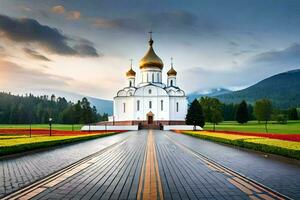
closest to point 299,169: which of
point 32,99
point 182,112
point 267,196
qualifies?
point 267,196

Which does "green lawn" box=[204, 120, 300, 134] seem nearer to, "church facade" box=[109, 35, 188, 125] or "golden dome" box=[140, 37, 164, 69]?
"church facade" box=[109, 35, 188, 125]

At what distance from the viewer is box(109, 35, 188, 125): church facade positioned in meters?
76.9

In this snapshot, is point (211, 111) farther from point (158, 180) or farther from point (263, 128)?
point (158, 180)

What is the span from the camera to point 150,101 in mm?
77750

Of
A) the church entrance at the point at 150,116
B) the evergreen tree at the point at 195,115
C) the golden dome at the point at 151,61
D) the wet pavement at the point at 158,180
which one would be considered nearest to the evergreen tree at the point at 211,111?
the evergreen tree at the point at 195,115

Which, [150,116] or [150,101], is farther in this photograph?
[150,101]

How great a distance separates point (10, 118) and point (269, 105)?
81.8 metres

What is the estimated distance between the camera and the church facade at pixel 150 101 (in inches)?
3027

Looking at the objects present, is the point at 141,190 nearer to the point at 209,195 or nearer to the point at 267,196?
the point at 209,195

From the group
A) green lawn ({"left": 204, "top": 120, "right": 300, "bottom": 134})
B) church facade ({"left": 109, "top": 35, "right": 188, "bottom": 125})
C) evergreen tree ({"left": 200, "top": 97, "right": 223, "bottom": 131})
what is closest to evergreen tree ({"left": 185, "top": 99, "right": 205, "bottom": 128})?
green lawn ({"left": 204, "top": 120, "right": 300, "bottom": 134})

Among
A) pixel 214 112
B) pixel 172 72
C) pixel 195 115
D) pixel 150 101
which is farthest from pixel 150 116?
pixel 195 115

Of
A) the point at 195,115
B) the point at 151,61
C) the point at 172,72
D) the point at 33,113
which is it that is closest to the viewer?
the point at 195,115

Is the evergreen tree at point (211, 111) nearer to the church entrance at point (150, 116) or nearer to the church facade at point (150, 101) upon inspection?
the church facade at point (150, 101)

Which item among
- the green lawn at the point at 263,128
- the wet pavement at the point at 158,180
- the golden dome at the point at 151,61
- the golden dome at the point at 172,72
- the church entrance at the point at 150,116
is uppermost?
the golden dome at the point at 151,61
